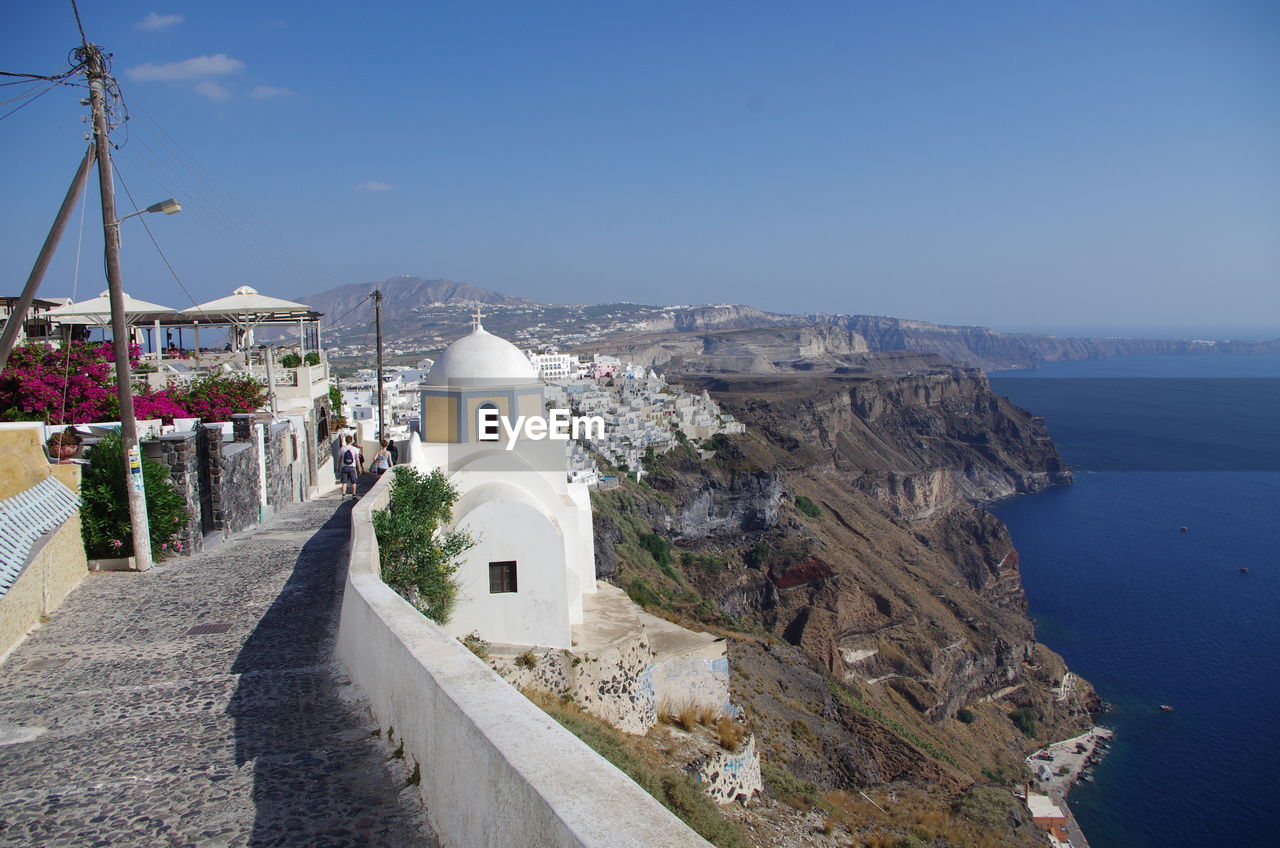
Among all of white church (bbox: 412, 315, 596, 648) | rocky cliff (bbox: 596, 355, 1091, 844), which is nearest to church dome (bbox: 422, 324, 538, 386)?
white church (bbox: 412, 315, 596, 648)

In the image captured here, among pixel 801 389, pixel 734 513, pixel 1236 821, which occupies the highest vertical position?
pixel 801 389

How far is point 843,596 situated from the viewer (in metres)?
44.1

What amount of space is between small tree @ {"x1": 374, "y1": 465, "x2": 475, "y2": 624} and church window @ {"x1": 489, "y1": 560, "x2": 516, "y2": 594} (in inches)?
20.0

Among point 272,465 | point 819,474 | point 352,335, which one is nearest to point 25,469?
point 272,465

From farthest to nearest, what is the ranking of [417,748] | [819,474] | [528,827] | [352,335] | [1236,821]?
[352,335], [819,474], [1236,821], [417,748], [528,827]

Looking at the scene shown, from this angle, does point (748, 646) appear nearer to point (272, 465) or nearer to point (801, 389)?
point (272, 465)

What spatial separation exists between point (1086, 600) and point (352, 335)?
13062 cm

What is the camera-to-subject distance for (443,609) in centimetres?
959

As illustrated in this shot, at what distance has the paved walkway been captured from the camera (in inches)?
140

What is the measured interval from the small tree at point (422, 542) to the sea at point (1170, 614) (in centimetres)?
2645

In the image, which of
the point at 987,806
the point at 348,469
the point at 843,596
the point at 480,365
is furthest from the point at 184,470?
the point at 843,596

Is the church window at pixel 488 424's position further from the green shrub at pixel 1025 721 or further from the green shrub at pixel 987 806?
the green shrub at pixel 1025 721

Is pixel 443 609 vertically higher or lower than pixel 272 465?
lower

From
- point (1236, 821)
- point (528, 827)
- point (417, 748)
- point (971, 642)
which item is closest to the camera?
point (528, 827)
